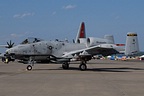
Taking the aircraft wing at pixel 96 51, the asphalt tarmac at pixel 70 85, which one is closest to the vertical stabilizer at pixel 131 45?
the aircraft wing at pixel 96 51

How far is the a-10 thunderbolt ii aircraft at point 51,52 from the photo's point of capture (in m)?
23.5

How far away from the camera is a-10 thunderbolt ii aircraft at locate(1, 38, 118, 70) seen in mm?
23453

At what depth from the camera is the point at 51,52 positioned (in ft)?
81.0

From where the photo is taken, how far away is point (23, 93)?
9.90 m

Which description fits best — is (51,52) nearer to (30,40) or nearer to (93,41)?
(30,40)

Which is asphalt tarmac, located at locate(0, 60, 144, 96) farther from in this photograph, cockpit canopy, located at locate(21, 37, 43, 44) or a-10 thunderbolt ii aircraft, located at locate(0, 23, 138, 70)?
cockpit canopy, located at locate(21, 37, 43, 44)

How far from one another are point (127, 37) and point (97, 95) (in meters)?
16.4

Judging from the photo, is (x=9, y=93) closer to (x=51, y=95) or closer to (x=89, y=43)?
(x=51, y=95)

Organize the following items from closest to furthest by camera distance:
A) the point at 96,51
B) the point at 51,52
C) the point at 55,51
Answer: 1. the point at 96,51
2. the point at 51,52
3. the point at 55,51

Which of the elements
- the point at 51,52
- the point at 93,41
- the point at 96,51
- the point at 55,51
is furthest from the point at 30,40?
the point at 96,51

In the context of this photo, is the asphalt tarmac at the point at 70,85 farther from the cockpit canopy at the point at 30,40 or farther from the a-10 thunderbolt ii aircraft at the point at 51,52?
the cockpit canopy at the point at 30,40

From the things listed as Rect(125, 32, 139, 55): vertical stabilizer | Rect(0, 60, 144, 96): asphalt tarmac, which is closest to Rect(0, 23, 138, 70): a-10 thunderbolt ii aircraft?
Rect(125, 32, 139, 55): vertical stabilizer

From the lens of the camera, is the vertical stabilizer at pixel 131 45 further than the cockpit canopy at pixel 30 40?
Yes

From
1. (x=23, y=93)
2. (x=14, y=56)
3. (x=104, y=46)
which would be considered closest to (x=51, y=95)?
(x=23, y=93)
